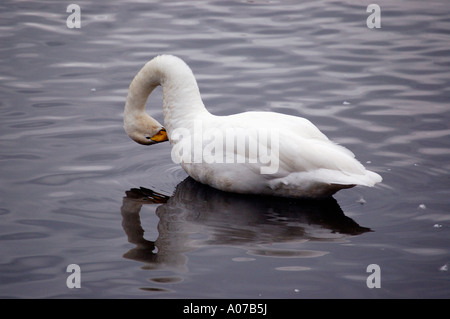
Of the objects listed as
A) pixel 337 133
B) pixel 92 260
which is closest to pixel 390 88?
pixel 337 133

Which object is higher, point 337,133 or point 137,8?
point 137,8

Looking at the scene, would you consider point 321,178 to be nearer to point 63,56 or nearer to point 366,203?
point 366,203

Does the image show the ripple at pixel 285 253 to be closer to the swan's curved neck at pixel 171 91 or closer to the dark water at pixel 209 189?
the dark water at pixel 209 189

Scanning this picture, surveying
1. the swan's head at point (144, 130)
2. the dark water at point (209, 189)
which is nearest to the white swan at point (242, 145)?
the swan's head at point (144, 130)

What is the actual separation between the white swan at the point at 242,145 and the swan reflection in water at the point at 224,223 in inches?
6.1

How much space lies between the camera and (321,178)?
6.68 m

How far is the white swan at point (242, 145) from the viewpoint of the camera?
675 cm

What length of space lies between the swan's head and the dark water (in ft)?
1.21

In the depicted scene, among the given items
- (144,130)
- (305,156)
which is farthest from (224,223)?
(144,130)

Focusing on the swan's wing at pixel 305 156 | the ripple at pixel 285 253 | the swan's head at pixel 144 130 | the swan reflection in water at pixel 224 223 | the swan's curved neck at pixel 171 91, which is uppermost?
the swan's curved neck at pixel 171 91

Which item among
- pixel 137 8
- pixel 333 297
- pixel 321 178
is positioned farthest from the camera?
pixel 137 8

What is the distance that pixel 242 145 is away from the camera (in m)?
6.98

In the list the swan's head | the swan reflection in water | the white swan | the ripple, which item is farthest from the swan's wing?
the swan's head

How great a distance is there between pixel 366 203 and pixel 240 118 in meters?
1.53
